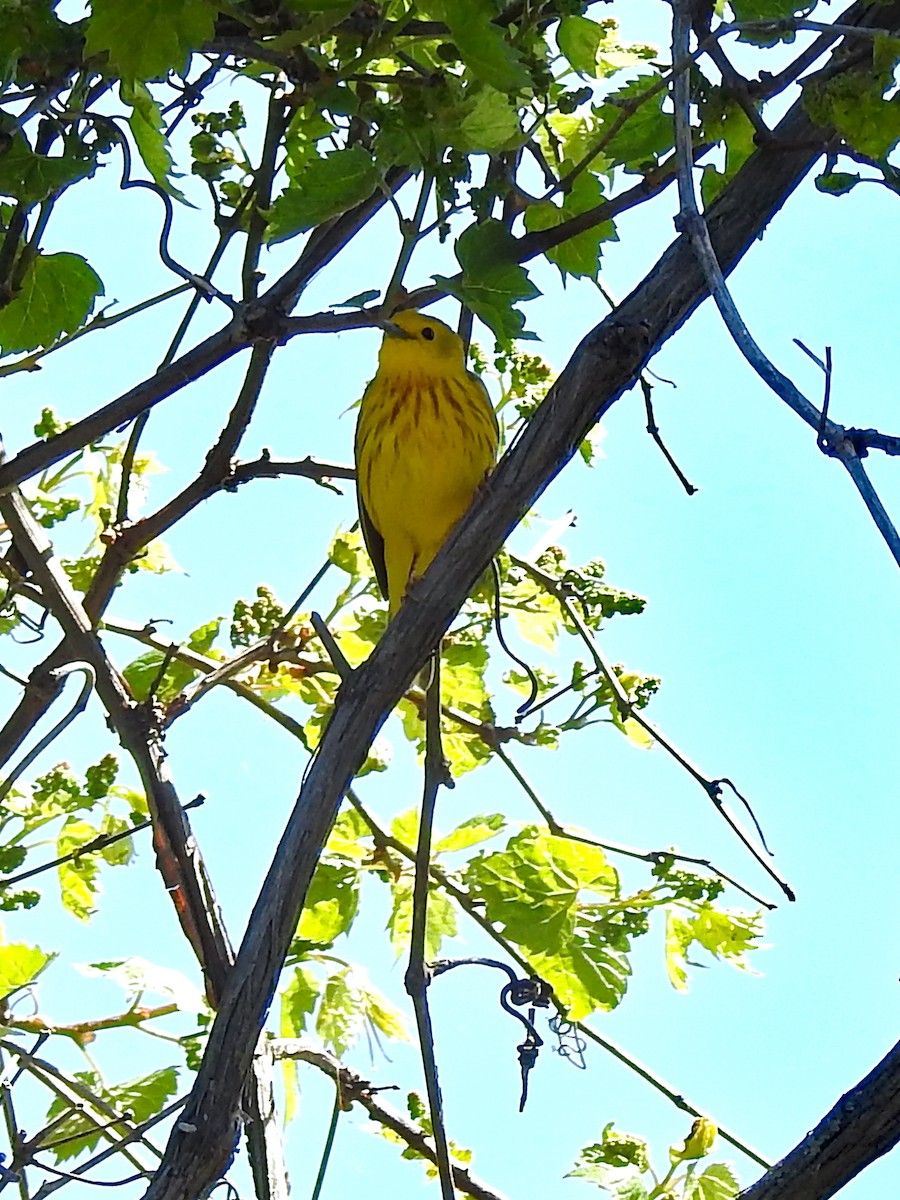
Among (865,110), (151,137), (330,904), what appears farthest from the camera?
(330,904)

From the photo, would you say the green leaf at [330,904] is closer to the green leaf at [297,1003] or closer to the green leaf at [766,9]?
the green leaf at [297,1003]

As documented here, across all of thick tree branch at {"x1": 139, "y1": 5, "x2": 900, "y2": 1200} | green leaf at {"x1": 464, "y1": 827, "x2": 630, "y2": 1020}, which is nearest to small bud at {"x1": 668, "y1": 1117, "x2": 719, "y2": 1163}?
green leaf at {"x1": 464, "y1": 827, "x2": 630, "y2": 1020}

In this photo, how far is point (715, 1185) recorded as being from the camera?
1.90 m

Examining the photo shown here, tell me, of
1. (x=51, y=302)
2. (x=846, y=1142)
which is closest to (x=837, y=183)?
(x=846, y=1142)

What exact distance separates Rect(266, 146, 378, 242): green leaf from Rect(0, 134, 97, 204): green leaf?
0.22 meters

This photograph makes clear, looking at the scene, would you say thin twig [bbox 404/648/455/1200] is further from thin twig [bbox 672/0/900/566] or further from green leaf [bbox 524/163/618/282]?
thin twig [bbox 672/0/900/566]

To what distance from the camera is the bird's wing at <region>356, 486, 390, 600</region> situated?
2.51 m

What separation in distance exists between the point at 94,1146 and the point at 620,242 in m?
1.55

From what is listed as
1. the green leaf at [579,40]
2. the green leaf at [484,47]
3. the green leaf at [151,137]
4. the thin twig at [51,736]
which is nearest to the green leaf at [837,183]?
the green leaf at [484,47]

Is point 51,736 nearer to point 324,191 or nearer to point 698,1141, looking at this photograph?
point 324,191

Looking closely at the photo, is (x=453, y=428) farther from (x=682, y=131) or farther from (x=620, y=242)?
(x=682, y=131)

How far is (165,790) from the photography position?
6.63ft

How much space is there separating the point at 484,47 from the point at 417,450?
139 centimetres

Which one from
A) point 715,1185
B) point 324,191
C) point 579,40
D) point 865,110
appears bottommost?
point 715,1185
